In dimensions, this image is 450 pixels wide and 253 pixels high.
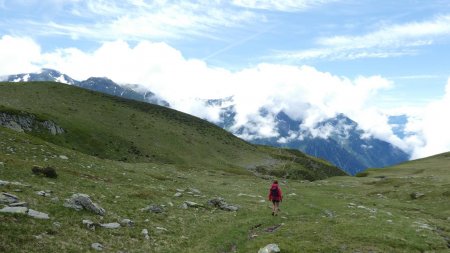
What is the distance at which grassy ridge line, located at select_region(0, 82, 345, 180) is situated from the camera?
95438 millimetres

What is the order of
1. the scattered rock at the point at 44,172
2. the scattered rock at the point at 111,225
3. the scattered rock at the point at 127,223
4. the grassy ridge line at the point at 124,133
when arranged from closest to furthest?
the scattered rock at the point at 111,225
the scattered rock at the point at 127,223
the scattered rock at the point at 44,172
the grassy ridge line at the point at 124,133

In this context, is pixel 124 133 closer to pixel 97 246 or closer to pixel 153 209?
pixel 153 209

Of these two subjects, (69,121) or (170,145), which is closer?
(69,121)

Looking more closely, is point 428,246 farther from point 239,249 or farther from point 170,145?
point 170,145

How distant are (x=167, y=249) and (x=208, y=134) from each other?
135 meters

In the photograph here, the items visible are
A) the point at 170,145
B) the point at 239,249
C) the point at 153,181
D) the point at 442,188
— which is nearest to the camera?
the point at 239,249

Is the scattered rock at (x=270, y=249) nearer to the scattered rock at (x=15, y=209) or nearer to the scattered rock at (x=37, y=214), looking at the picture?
the scattered rock at (x=37, y=214)

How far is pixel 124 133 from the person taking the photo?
11312 cm

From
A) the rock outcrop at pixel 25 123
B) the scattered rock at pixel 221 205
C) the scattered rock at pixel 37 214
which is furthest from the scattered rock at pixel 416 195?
the rock outcrop at pixel 25 123

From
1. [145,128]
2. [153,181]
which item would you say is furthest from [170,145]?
[153,181]

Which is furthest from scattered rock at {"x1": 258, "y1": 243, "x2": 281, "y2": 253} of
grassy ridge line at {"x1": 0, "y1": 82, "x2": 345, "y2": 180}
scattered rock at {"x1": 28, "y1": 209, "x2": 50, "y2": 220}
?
grassy ridge line at {"x1": 0, "y1": 82, "x2": 345, "y2": 180}

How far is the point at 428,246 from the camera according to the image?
26.0 metres

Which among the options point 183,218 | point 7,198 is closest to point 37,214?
point 7,198

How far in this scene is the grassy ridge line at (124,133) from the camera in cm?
9544
